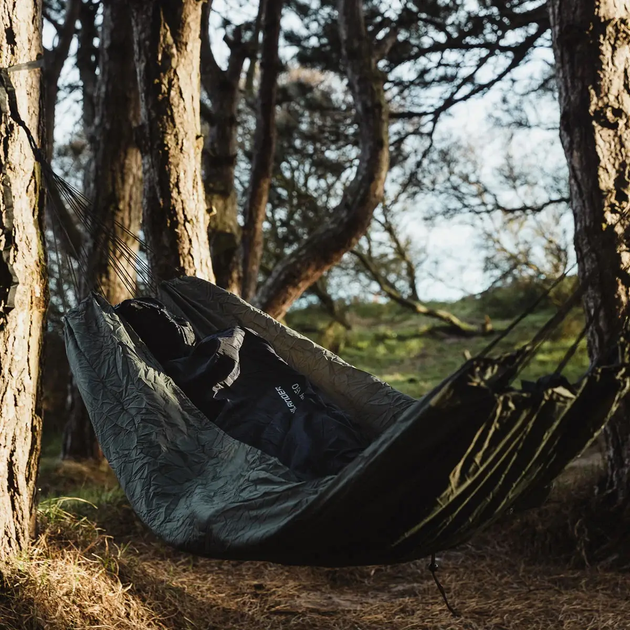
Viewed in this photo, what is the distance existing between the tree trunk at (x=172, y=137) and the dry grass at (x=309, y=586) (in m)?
1.05

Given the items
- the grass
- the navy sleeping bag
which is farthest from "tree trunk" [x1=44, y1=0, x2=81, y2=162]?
the grass

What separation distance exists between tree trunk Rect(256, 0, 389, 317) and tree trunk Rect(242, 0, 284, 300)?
407 mm

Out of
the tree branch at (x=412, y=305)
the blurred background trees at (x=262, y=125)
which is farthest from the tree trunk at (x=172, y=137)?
the tree branch at (x=412, y=305)

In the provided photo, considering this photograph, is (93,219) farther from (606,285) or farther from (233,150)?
(233,150)

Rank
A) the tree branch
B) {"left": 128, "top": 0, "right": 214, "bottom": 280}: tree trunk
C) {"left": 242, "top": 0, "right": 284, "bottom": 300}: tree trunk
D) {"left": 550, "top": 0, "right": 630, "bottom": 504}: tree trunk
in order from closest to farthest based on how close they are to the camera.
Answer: {"left": 550, "top": 0, "right": 630, "bottom": 504}: tree trunk, {"left": 128, "top": 0, "right": 214, "bottom": 280}: tree trunk, {"left": 242, "top": 0, "right": 284, "bottom": 300}: tree trunk, the tree branch

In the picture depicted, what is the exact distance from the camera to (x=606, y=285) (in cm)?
257

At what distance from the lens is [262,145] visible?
14.8 feet

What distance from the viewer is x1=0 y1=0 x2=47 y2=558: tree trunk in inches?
72.4

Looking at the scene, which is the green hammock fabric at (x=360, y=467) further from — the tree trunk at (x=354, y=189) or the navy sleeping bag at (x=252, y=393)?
the tree trunk at (x=354, y=189)

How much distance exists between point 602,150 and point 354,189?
1.77m

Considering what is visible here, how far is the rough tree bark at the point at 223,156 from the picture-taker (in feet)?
12.5

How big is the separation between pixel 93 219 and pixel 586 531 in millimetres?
2050

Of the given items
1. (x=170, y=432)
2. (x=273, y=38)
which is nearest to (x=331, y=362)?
(x=170, y=432)

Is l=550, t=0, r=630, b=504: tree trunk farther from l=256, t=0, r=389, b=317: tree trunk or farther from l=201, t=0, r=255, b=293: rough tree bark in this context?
l=201, t=0, r=255, b=293: rough tree bark
